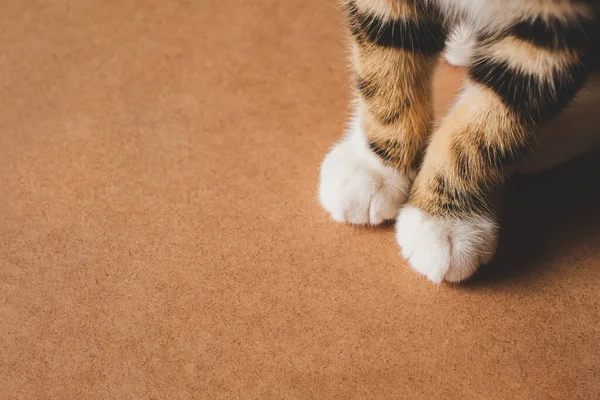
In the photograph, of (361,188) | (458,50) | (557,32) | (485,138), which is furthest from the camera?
(458,50)

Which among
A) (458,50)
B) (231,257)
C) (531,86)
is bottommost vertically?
(231,257)

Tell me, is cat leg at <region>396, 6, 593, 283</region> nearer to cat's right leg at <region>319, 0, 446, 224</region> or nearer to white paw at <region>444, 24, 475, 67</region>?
cat's right leg at <region>319, 0, 446, 224</region>

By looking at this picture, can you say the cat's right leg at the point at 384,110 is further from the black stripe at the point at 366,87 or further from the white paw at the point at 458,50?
the white paw at the point at 458,50

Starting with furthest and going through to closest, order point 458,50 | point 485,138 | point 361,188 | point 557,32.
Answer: point 458,50, point 361,188, point 485,138, point 557,32

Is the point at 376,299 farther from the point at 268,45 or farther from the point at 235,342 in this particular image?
the point at 268,45

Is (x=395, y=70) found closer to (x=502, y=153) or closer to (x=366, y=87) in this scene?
(x=366, y=87)

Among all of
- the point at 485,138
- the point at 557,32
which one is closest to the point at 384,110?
the point at 485,138

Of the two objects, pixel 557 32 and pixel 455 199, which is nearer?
pixel 557 32
